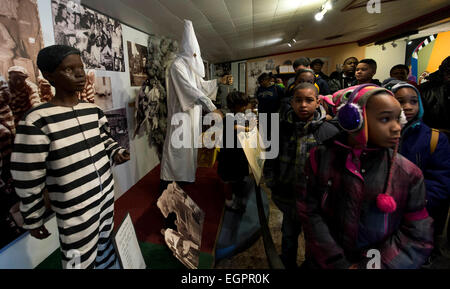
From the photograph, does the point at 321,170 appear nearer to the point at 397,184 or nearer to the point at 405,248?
the point at 397,184

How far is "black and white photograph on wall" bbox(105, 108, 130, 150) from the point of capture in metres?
2.56

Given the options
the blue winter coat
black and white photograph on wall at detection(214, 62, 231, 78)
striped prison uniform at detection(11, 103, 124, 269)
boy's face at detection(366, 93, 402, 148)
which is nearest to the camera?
boy's face at detection(366, 93, 402, 148)

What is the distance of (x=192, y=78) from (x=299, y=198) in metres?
2.07

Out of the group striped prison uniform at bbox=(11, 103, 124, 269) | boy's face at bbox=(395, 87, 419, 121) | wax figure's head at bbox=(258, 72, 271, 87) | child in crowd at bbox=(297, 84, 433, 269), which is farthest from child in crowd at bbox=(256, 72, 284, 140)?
striped prison uniform at bbox=(11, 103, 124, 269)

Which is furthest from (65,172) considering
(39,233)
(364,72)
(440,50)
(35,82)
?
(440,50)

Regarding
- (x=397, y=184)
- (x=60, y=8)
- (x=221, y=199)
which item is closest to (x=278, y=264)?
(x=397, y=184)

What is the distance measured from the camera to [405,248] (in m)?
0.84

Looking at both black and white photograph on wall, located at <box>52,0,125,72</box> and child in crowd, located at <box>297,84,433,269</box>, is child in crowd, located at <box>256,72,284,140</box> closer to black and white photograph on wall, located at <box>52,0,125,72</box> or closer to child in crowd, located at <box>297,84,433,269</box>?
black and white photograph on wall, located at <box>52,0,125,72</box>

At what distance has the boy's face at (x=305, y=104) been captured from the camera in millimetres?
1460

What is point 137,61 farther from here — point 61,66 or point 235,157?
point 61,66

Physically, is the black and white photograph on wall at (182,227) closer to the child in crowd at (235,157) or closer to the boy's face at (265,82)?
the child in crowd at (235,157)

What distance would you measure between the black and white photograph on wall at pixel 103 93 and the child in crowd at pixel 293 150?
196 centimetres

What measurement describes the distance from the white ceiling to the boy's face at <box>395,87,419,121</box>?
2.55 m

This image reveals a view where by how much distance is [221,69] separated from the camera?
11023 mm
